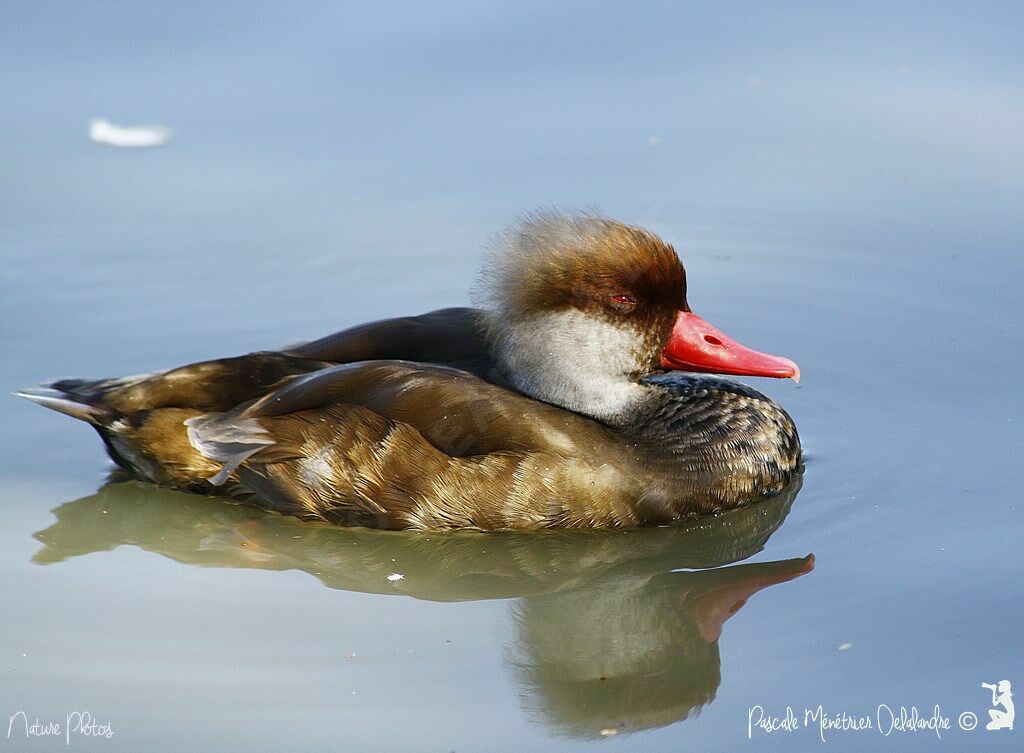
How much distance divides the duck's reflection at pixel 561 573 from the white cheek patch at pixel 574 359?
2.01 feet


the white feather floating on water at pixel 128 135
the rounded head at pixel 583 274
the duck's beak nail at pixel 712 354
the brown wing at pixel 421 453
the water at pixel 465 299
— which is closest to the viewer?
the water at pixel 465 299

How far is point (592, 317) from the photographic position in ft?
22.2

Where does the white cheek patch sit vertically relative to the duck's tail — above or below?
above

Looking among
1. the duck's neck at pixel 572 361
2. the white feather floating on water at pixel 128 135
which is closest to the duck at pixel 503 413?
the duck's neck at pixel 572 361

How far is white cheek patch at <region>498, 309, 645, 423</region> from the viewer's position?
6.77 metres

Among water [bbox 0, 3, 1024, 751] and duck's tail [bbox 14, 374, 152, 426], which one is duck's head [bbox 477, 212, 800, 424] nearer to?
water [bbox 0, 3, 1024, 751]

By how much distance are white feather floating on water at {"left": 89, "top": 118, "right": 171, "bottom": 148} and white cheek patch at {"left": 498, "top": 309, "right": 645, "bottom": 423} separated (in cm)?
371

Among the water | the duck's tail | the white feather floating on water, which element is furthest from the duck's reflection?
the white feather floating on water

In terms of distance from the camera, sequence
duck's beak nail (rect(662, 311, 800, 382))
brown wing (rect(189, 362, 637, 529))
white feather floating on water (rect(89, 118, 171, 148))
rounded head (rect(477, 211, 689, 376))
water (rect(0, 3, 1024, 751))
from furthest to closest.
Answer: white feather floating on water (rect(89, 118, 171, 148))
duck's beak nail (rect(662, 311, 800, 382))
rounded head (rect(477, 211, 689, 376))
brown wing (rect(189, 362, 637, 529))
water (rect(0, 3, 1024, 751))

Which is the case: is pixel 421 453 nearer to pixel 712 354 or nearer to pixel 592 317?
pixel 592 317

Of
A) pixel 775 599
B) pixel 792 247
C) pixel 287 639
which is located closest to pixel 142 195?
pixel 792 247

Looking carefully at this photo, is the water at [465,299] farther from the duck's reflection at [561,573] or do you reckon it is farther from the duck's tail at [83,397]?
the duck's tail at [83,397]

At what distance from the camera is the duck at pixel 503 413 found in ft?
21.6

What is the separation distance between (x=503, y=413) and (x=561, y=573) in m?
0.71
